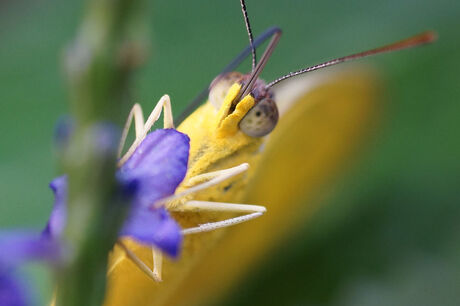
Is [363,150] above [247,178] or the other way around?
the other way around

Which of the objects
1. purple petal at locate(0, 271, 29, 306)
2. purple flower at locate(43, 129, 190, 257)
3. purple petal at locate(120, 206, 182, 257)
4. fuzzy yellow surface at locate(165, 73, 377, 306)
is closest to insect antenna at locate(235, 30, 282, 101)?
fuzzy yellow surface at locate(165, 73, 377, 306)

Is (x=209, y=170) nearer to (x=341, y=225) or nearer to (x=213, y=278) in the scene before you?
(x=213, y=278)

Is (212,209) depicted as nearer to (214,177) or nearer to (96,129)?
(214,177)

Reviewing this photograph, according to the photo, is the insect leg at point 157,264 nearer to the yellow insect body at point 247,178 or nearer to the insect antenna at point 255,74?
the yellow insect body at point 247,178

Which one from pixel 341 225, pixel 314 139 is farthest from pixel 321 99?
pixel 341 225

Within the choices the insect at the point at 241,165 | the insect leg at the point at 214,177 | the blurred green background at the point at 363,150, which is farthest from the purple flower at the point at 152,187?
the blurred green background at the point at 363,150

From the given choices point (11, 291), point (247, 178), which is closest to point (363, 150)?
point (247, 178)
